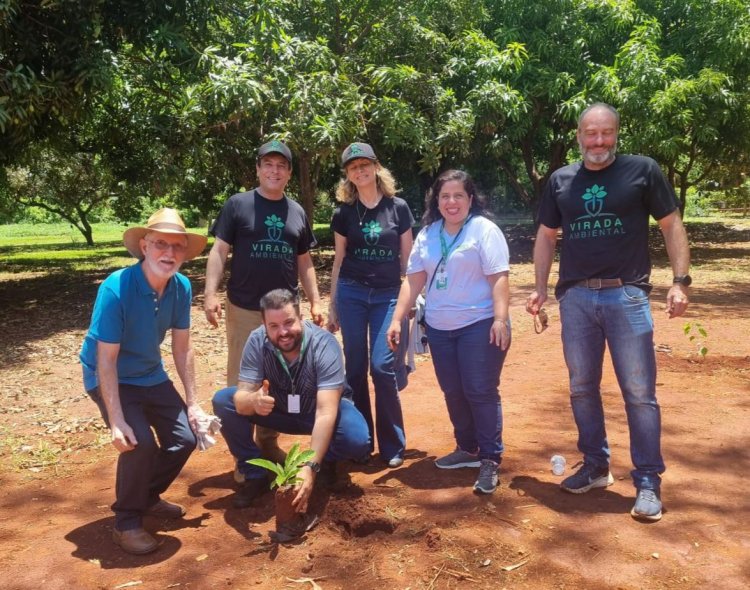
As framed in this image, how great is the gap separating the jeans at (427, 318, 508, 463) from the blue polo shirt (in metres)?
1.48

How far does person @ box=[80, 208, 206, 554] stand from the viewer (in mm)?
3402

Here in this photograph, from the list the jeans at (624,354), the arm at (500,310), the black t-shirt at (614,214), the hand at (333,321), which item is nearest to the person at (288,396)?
the hand at (333,321)

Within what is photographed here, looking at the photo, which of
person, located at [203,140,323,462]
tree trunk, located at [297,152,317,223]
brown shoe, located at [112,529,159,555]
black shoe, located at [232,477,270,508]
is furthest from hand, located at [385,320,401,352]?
tree trunk, located at [297,152,317,223]

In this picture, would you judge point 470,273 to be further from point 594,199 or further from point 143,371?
point 143,371

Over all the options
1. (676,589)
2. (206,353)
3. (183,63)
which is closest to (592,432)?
(676,589)

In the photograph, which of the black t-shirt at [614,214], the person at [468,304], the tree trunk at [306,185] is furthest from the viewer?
the tree trunk at [306,185]

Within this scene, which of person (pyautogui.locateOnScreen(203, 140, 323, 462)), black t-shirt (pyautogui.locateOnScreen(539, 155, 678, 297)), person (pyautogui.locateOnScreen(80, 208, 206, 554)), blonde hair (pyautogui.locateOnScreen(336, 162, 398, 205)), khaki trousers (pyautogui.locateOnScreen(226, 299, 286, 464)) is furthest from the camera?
blonde hair (pyautogui.locateOnScreen(336, 162, 398, 205))

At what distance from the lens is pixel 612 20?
16.1 metres

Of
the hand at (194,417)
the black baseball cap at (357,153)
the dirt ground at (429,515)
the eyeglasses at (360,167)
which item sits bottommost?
the dirt ground at (429,515)

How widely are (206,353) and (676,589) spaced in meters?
6.21

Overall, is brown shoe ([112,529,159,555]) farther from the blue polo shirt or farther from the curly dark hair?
the curly dark hair

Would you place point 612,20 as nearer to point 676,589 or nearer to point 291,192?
point 291,192

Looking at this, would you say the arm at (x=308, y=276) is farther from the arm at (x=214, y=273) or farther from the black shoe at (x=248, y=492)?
the black shoe at (x=248, y=492)

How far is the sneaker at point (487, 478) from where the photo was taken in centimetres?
387
